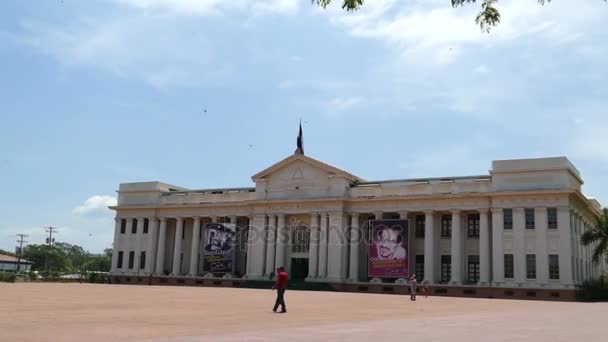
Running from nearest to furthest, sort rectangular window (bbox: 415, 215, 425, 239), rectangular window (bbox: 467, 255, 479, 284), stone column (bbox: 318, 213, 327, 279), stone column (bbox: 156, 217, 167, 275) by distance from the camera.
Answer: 1. rectangular window (bbox: 467, 255, 479, 284)
2. rectangular window (bbox: 415, 215, 425, 239)
3. stone column (bbox: 318, 213, 327, 279)
4. stone column (bbox: 156, 217, 167, 275)

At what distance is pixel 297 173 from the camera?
57719 mm

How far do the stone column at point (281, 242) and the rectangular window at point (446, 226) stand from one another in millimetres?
14303

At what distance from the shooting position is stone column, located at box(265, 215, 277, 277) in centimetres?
5675

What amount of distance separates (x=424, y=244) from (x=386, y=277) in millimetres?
4360

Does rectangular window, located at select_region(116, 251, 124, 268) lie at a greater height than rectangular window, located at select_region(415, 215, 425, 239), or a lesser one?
lesser

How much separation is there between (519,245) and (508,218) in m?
2.34

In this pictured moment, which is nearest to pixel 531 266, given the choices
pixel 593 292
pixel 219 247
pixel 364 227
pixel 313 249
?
pixel 593 292

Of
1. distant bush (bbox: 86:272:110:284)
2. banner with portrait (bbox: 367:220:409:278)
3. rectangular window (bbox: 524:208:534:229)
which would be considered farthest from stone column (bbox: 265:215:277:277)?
rectangular window (bbox: 524:208:534:229)

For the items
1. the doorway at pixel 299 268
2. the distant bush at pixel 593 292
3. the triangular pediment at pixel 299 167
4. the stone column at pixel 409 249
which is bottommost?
the distant bush at pixel 593 292

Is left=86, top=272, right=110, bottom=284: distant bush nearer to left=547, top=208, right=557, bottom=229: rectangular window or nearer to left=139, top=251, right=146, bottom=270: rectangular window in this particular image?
left=139, top=251, right=146, bottom=270: rectangular window

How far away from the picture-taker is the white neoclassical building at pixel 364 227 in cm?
4650

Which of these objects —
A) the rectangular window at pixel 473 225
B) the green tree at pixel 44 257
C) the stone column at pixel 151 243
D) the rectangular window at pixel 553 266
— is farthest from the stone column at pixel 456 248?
the green tree at pixel 44 257

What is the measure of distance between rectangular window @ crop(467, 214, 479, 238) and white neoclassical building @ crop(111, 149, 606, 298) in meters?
0.09

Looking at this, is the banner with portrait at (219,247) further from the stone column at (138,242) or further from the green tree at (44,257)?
the green tree at (44,257)
